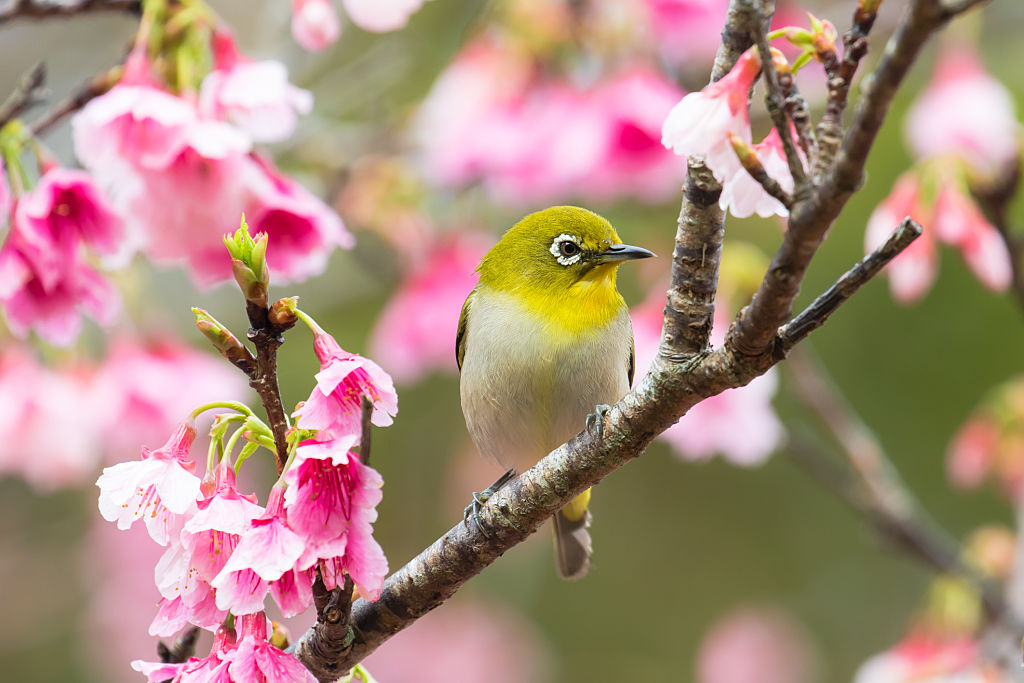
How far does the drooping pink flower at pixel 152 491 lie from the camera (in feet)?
4.50

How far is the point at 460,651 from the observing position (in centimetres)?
558

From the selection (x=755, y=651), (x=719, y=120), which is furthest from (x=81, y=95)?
(x=755, y=651)

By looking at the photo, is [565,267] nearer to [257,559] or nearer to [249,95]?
[249,95]

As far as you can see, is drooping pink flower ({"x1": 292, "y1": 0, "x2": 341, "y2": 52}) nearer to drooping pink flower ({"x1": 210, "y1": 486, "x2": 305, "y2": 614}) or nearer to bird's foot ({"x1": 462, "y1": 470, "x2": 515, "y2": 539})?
bird's foot ({"x1": 462, "y1": 470, "x2": 515, "y2": 539})

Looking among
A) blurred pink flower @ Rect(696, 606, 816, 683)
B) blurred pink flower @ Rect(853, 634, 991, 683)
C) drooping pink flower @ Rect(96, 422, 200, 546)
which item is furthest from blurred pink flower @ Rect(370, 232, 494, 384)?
blurred pink flower @ Rect(696, 606, 816, 683)

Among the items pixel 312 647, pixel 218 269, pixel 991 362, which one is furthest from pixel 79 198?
pixel 991 362

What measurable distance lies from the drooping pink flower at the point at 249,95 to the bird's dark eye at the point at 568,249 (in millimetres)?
790

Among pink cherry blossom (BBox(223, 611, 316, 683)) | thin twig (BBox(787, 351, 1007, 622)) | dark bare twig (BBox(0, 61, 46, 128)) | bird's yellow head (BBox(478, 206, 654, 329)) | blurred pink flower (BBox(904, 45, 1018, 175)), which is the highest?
dark bare twig (BBox(0, 61, 46, 128))

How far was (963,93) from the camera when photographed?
3.39 meters

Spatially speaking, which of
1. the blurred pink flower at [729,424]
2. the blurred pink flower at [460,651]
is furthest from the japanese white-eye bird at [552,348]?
the blurred pink flower at [460,651]

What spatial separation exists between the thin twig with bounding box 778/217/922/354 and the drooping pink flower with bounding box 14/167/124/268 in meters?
1.49

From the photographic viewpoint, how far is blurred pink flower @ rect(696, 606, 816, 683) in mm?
5847

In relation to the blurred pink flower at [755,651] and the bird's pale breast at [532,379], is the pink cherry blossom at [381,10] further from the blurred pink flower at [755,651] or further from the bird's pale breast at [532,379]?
the blurred pink flower at [755,651]

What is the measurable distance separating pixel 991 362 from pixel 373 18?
5.18 meters
